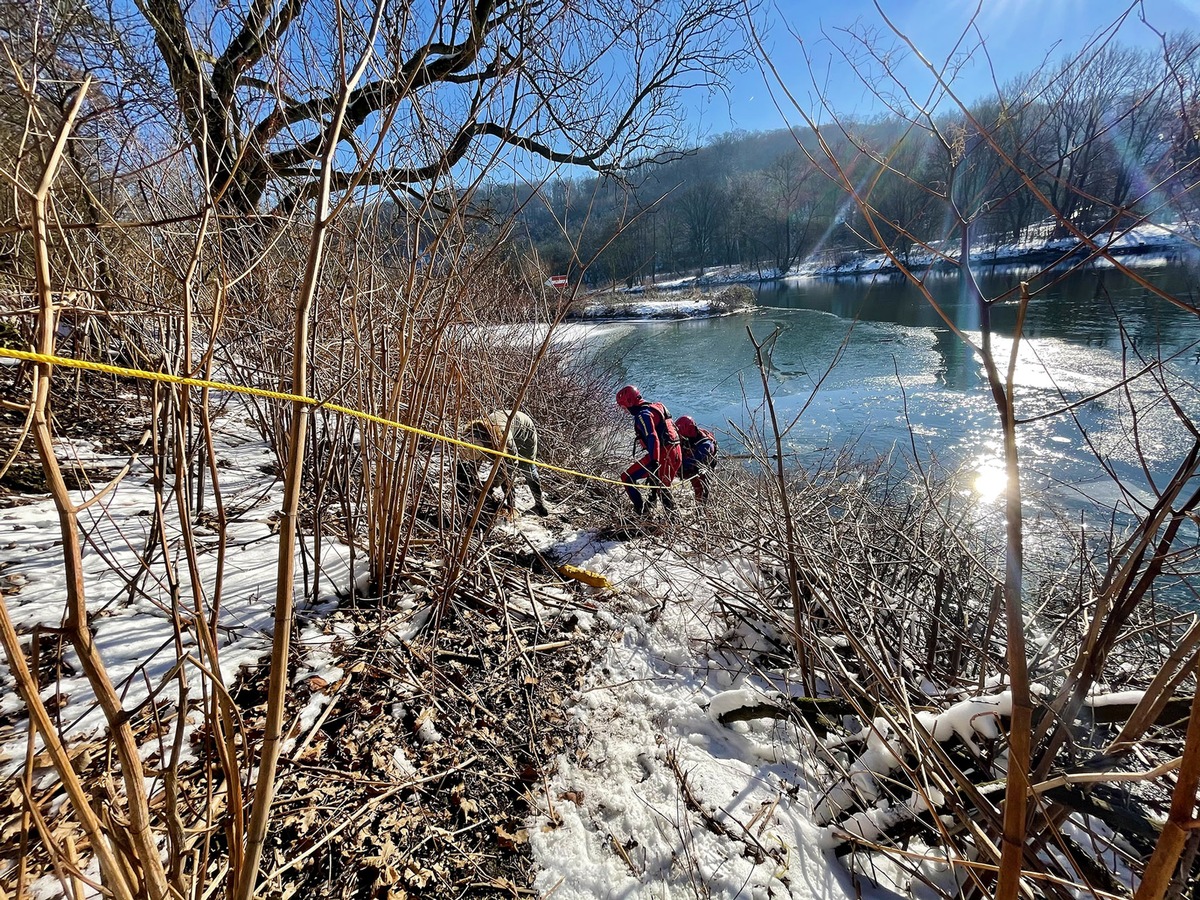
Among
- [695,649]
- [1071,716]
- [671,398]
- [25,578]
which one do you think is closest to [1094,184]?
[1071,716]

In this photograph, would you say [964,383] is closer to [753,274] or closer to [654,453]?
[654,453]

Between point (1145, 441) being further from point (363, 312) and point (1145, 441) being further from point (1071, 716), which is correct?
point (363, 312)

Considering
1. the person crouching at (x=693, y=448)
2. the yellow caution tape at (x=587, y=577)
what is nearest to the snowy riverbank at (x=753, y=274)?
the person crouching at (x=693, y=448)

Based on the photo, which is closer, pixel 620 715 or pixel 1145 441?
pixel 620 715

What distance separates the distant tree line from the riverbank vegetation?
7 cm

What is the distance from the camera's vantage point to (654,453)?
5176mm

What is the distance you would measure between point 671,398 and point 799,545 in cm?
1020

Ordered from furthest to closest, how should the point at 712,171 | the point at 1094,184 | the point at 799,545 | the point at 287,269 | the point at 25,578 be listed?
1. the point at 712,171
2. the point at 287,269
3. the point at 1094,184
4. the point at 25,578
5. the point at 799,545

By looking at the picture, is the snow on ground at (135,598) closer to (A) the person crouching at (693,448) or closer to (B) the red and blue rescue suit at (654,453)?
(B) the red and blue rescue suit at (654,453)

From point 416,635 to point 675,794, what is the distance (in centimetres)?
128

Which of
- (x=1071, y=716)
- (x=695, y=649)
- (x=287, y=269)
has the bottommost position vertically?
(x=695, y=649)

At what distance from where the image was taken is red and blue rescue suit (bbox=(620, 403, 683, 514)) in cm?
516

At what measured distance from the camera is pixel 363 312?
2.38 m

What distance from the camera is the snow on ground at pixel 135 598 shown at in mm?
1508
